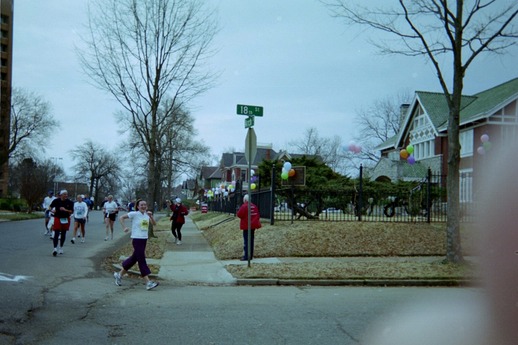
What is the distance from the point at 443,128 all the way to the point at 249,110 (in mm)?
22074

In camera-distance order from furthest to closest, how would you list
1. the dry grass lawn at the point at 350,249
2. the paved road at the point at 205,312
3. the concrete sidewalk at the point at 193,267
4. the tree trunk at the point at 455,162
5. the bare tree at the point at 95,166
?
the bare tree at the point at 95,166
the tree trunk at the point at 455,162
the dry grass lawn at the point at 350,249
the concrete sidewalk at the point at 193,267
the paved road at the point at 205,312

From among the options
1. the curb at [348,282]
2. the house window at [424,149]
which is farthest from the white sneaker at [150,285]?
the house window at [424,149]

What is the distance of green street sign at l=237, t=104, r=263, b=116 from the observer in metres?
11.2

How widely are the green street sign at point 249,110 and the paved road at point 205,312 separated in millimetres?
4113

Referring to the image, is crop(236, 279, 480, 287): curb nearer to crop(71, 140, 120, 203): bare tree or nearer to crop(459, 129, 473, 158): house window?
crop(459, 129, 473, 158): house window

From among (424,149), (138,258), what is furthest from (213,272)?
(424,149)

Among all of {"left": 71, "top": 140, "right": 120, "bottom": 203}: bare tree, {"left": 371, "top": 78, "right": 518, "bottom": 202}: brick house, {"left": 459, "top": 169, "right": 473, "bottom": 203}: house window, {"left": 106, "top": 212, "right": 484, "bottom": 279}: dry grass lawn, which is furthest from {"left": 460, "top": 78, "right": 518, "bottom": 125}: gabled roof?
{"left": 71, "top": 140, "right": 120, "bottom": 203}: bare tree

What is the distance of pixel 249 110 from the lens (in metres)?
11.3

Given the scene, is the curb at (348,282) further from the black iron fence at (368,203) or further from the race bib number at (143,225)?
the black iron fence at (368,203)

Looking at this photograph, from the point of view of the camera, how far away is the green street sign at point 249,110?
11.2 meters

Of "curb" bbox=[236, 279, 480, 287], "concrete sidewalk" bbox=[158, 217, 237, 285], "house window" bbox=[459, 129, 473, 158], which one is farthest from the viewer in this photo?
"house window" bbox=[459, 129, 473, 158]

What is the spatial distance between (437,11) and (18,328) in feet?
37.9

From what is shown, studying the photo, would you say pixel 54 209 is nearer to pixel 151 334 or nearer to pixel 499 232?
pixel 151 334

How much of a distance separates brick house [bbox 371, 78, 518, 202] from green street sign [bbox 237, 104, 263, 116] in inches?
652
